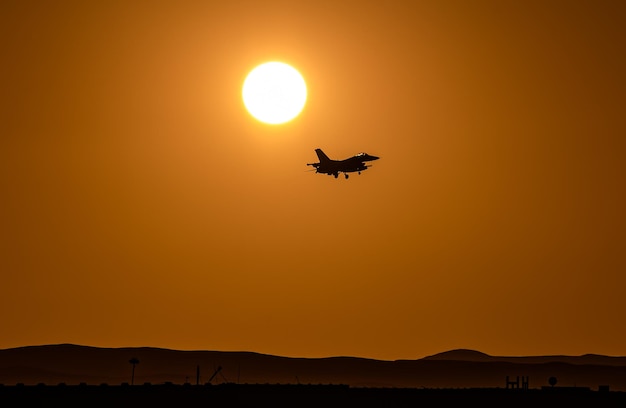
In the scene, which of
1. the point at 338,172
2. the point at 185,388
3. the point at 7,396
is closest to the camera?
the point at 7,396

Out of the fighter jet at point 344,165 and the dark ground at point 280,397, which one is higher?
the fighter jet at point 344,165

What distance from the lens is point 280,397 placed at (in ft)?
479

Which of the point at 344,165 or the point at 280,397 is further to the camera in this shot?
the point at 344,165

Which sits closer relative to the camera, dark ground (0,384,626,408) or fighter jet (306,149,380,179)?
dark ground (0,384,626,408)

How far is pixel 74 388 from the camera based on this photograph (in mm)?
140500

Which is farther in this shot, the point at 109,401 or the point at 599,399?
the point at 599,399

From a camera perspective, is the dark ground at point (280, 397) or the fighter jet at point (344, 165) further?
the fighter jet at point (344, 165)

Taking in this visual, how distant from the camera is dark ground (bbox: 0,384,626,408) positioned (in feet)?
451

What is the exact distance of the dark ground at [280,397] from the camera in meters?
137

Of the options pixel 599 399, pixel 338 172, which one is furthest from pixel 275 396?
pixel 338 172

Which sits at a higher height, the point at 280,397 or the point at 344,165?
the point at 344,165

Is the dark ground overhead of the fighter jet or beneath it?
beneath

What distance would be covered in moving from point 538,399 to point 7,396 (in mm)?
58823

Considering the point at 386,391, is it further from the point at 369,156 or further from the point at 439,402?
the point at 369,156
